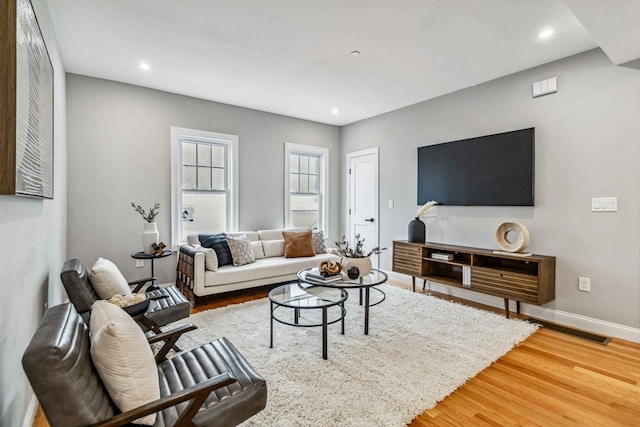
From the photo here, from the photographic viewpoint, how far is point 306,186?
575 cm

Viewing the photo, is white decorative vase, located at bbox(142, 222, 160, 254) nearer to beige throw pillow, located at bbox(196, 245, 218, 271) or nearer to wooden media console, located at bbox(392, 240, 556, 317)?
beige throw pillow, located at bbox(196, 245, 218, 271)

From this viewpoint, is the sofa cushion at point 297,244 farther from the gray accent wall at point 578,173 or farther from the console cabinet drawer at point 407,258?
the gray accent wall at point 578,173

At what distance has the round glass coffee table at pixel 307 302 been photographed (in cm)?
244

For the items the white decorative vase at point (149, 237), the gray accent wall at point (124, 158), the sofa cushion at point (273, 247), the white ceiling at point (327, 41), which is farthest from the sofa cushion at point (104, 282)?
the sofa cushion at point (273, 247)

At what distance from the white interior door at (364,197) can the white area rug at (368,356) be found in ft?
6.01

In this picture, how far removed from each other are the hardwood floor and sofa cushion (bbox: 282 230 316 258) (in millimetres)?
2757

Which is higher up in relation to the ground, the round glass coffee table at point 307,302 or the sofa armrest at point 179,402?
the sofa armrest at point 179,402

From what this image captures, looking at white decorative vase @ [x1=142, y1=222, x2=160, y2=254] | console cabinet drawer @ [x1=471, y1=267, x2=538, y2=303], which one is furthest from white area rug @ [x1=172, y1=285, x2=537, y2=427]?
white decorative vase @ [x1=142, y1=222, x2=160, y2=254]

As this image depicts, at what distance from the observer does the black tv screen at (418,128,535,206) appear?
3.48m

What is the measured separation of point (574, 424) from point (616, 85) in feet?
9.57

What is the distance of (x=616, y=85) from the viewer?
2898 millimetres

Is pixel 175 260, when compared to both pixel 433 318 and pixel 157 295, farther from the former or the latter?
pixel 433 318

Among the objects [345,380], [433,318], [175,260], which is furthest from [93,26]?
[433,318]

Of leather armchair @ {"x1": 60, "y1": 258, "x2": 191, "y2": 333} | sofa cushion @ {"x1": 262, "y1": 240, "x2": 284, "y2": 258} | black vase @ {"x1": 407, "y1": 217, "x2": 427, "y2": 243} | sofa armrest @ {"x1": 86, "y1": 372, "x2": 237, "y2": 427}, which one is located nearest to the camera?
sofa armrest @ {"x1": 86, "y1": 372, "x2": 237, "y2": 427}
